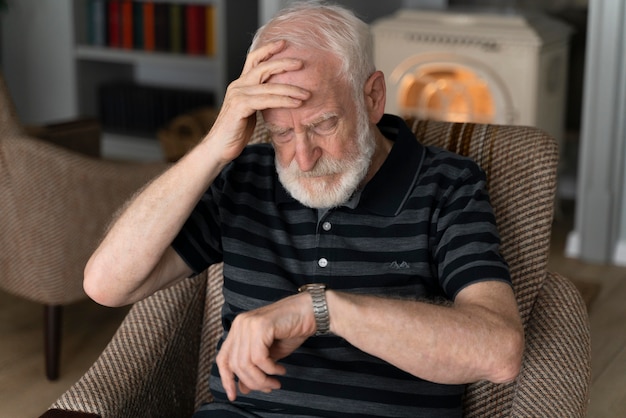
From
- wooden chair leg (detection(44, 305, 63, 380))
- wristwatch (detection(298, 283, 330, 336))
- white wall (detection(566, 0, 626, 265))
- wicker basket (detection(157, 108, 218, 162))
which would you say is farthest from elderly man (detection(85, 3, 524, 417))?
wicker basket (detection(157, 108, 218, 162))

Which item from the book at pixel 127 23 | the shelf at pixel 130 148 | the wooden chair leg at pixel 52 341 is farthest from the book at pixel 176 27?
the wooden chair leg at pixel 52 341

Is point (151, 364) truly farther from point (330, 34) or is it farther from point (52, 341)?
point (52, 341)

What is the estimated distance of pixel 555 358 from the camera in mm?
1681

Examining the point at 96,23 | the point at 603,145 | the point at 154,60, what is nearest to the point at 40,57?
the point at 96,23

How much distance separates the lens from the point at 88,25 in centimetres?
542

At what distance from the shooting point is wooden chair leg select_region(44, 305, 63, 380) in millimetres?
2961

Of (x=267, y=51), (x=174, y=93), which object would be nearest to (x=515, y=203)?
(x=267, y=51)

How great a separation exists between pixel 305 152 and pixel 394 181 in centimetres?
17

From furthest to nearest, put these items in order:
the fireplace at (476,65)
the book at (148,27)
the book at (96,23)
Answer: the book at (96,23)
the book at (148,27)
the fireplace at (476,65)

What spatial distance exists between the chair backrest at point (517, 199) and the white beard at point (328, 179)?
258 millimetres

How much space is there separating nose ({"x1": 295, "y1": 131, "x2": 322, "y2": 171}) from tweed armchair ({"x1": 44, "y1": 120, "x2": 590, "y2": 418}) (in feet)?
1.09

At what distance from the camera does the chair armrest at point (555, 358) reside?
1.62 m

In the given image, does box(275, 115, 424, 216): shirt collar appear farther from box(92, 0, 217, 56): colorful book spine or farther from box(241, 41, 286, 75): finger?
box(92, 0, 217, 56): colorful book spine

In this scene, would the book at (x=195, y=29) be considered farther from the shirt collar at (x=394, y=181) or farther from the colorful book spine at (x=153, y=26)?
the shirt collar at (x=394, y=181)
